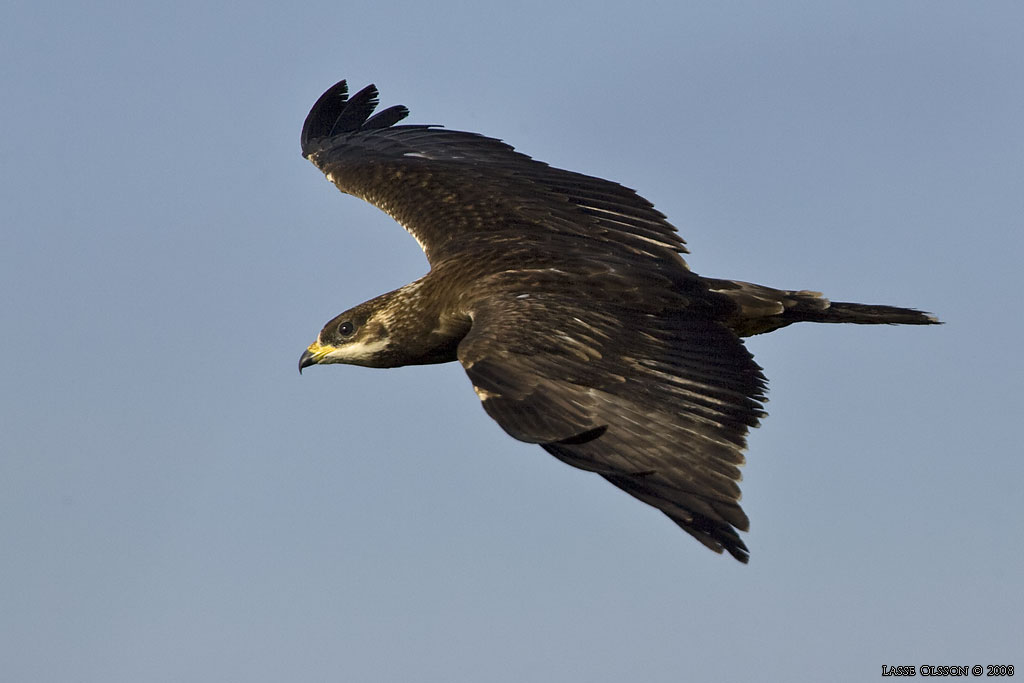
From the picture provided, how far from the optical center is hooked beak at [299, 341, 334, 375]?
10.5 metres

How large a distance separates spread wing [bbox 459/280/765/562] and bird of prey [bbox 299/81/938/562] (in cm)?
1

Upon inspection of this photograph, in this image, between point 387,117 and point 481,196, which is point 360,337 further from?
point 387,117

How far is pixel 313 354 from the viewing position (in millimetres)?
10555

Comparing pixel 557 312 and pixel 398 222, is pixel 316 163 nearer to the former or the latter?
pixel 398 222

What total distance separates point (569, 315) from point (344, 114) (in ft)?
17.3

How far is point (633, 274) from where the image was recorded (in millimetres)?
9492

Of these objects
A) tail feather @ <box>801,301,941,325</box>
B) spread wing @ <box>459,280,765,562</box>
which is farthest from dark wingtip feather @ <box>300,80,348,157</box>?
tail feather @ <box>801,301,941,325</box>

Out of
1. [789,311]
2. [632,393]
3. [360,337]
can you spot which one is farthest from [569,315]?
[360,337]

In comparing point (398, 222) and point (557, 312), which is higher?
point (398, 222)

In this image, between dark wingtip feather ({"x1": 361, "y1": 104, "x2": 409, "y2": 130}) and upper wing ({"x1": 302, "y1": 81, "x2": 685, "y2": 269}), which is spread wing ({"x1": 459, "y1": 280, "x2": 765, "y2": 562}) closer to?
upper wing ({"x1": 302, "y1": 81, "x2": 685, "y2": 269})

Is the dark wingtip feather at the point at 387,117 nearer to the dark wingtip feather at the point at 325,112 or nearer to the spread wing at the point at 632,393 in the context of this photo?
the dark wingtip feather at the point at 325,112

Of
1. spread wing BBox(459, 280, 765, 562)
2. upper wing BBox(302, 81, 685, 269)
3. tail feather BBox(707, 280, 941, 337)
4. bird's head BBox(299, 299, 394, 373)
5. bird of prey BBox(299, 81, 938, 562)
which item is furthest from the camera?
upper wing BBox(302, 81, 685, 269)

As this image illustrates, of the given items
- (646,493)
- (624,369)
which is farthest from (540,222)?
(646,493)

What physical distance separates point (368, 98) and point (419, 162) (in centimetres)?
160
